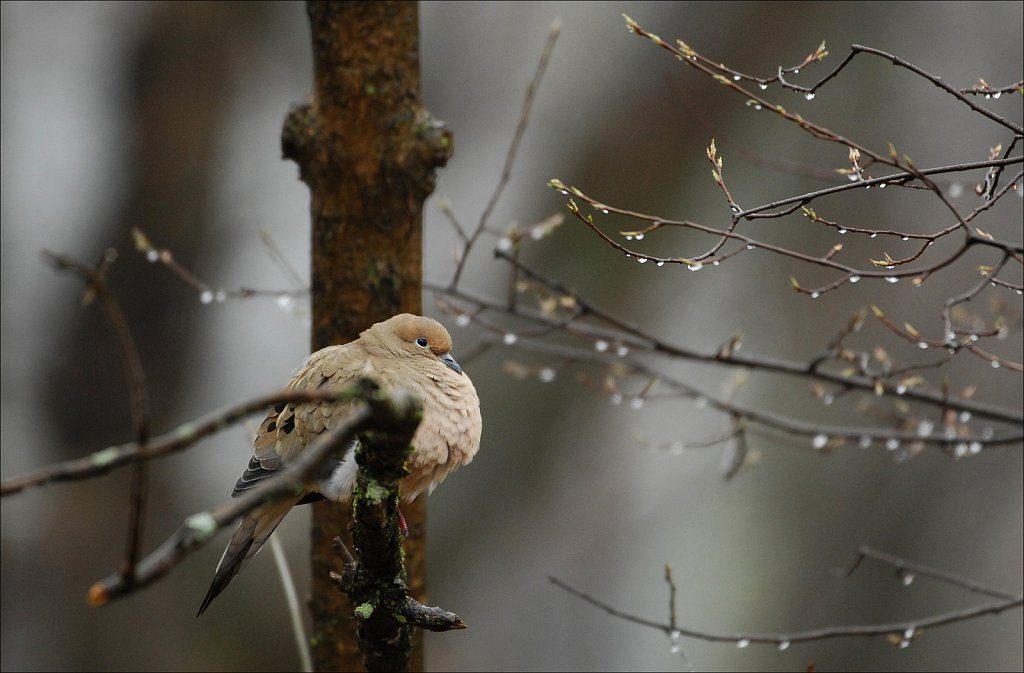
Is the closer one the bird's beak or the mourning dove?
the mourning dove

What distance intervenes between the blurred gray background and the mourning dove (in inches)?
117

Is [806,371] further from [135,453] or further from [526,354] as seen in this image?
[526,354]

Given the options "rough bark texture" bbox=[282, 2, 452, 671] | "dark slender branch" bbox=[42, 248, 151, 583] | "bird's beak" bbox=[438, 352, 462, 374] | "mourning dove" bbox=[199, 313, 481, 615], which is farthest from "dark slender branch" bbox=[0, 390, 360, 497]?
"rough bark texture" bbox=[282, 2, 452, 671]

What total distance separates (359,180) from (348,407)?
63 centimetres

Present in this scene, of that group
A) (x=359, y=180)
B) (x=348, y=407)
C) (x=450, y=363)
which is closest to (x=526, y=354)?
(x=359, y=180)

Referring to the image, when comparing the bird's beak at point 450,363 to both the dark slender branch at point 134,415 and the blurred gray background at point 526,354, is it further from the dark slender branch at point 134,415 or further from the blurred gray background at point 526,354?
the blurred gray background at point 526,354

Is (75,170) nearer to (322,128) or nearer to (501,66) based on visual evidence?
(501,66)

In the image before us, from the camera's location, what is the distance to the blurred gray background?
5156mm

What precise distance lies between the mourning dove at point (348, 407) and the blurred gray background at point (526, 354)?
2.98 meters

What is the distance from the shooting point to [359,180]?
96.3 inches

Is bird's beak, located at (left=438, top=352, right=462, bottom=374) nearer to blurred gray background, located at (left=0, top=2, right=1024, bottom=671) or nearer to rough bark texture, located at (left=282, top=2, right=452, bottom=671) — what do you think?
rough bark texture, located at (left=282, top=2, right=452, bottom=671)

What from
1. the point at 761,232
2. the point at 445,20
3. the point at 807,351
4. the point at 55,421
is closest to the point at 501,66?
the point at 445,20

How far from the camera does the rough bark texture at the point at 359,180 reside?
2445 millimetres

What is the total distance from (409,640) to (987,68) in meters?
4.92
